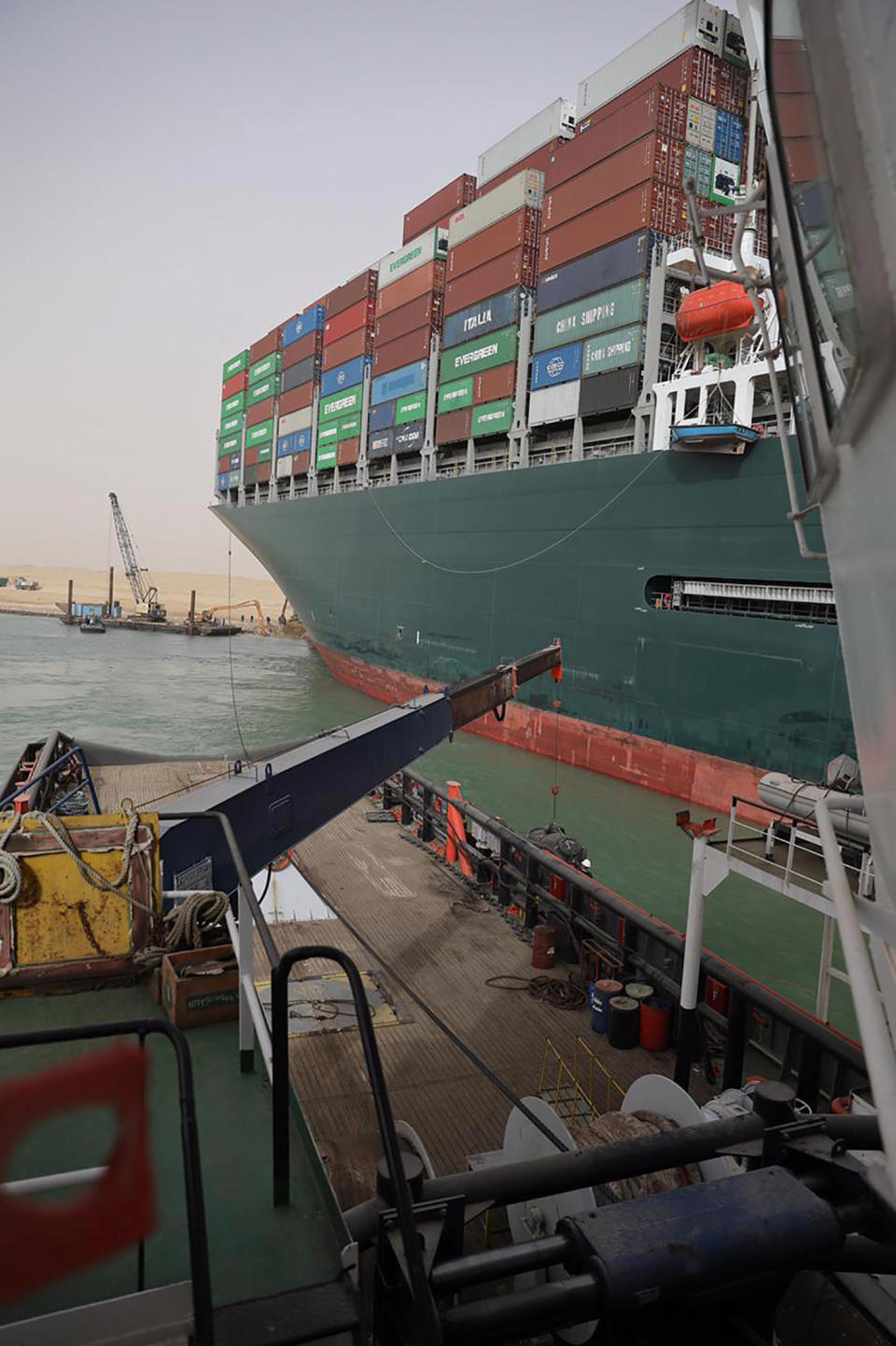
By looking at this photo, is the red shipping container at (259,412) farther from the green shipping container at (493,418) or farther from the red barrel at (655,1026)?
the red barrel at (655,1026)

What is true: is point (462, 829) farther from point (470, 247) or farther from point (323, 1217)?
point (470, 247)

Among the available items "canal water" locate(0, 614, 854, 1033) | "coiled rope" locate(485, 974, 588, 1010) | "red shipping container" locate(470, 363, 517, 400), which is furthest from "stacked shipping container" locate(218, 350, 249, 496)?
"coiled rope" locate(485, 974, 588, 1010)

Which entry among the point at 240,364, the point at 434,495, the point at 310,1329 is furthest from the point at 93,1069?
the point at 240,364

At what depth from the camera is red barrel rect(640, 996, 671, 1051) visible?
295 inches

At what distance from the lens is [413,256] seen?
32.5m

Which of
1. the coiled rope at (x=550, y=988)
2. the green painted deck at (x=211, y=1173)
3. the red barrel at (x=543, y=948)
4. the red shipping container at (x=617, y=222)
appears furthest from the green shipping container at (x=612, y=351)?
the green painted deck at (x=211, y=1173)

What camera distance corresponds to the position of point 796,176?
2098mm

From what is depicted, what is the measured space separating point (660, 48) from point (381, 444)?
16.4 m

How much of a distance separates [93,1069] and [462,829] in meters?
9.58

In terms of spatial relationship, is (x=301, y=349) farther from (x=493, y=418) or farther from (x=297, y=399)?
(x=493, y=418)

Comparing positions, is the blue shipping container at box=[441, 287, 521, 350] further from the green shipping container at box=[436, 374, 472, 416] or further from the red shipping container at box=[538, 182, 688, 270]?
the red shipping container at box=[538, 182, 688, 270]

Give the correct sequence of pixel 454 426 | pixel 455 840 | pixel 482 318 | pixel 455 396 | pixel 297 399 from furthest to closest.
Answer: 1. pixel 297 399
2. pixel 455 396
3. pixel 454 426
4. pixel 482 318
5. pixel 455 840

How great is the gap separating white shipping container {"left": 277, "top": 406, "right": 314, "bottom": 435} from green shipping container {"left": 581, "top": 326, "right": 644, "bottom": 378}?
65.9ft

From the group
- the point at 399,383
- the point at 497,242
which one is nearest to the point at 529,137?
the point at 497,242
